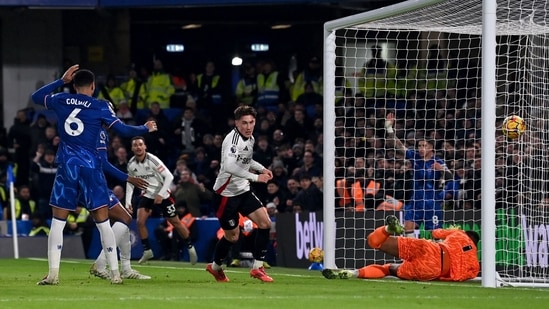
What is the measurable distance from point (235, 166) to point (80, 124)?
1951 mm

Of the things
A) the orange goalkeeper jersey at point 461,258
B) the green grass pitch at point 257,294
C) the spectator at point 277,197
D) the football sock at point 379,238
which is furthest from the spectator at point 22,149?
the orange goalkeeper jersey at point 461,258

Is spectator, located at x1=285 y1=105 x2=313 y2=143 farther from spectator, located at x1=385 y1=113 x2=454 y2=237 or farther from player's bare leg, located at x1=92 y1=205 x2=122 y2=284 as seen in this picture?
player's bare leg, located at x1=92 y1=205 x2=122 y2=284

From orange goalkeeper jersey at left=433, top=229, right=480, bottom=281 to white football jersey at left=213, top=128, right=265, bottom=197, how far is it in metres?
2.53

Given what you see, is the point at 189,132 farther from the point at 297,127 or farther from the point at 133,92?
the point at 297,127

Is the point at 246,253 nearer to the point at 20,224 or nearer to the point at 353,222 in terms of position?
the point at 353,222

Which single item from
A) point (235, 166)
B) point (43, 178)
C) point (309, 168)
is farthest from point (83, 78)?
point (43, 178)

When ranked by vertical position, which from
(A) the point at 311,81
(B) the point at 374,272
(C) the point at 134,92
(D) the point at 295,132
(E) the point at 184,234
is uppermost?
(A) the point at 311,81

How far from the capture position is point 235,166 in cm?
1463

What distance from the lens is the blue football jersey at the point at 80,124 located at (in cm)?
1364

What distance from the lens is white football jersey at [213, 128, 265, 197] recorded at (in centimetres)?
1463

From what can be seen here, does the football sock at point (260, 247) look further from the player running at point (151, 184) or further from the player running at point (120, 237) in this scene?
the player running at point (151, 184)

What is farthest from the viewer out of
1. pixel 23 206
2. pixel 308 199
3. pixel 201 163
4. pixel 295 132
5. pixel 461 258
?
pixel 295 132

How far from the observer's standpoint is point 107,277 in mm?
15297

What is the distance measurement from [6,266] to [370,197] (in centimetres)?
598
